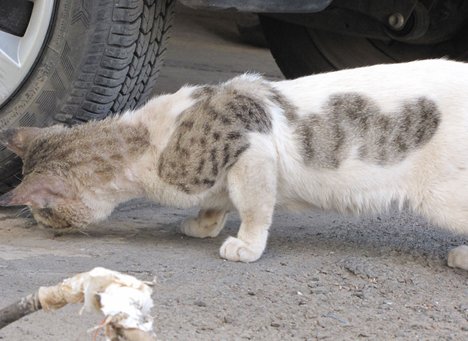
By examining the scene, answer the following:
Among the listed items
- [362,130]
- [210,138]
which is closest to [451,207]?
[362,130]

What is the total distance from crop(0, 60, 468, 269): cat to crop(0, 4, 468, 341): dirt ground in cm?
17

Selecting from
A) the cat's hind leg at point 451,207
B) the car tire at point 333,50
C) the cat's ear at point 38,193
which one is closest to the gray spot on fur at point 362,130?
the cat's hind leg at point 451,207

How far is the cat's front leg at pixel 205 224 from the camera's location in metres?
3.93

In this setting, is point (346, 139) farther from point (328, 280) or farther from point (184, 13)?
point (184, 13)

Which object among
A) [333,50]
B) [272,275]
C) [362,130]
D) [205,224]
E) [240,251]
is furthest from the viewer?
[333,50]

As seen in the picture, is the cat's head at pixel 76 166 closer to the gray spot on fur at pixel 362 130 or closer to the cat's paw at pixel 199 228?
the cat's paw at pixel 199 228

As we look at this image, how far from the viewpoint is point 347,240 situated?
3973mm

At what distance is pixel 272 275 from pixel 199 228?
0.66 meters

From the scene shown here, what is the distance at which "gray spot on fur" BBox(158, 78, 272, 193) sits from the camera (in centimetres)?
355

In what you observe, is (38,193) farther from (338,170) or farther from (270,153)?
(338,170)

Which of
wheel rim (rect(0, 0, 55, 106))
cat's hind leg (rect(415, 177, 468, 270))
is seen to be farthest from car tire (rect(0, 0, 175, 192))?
cat's hind leg (rect(415, 177, 468, 270))

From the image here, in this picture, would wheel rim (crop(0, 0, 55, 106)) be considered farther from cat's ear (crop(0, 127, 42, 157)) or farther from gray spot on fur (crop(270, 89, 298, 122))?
gray spot on fur (crop(270, 89, 298, 122))

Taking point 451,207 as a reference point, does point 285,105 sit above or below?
above

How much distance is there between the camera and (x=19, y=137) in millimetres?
3770
